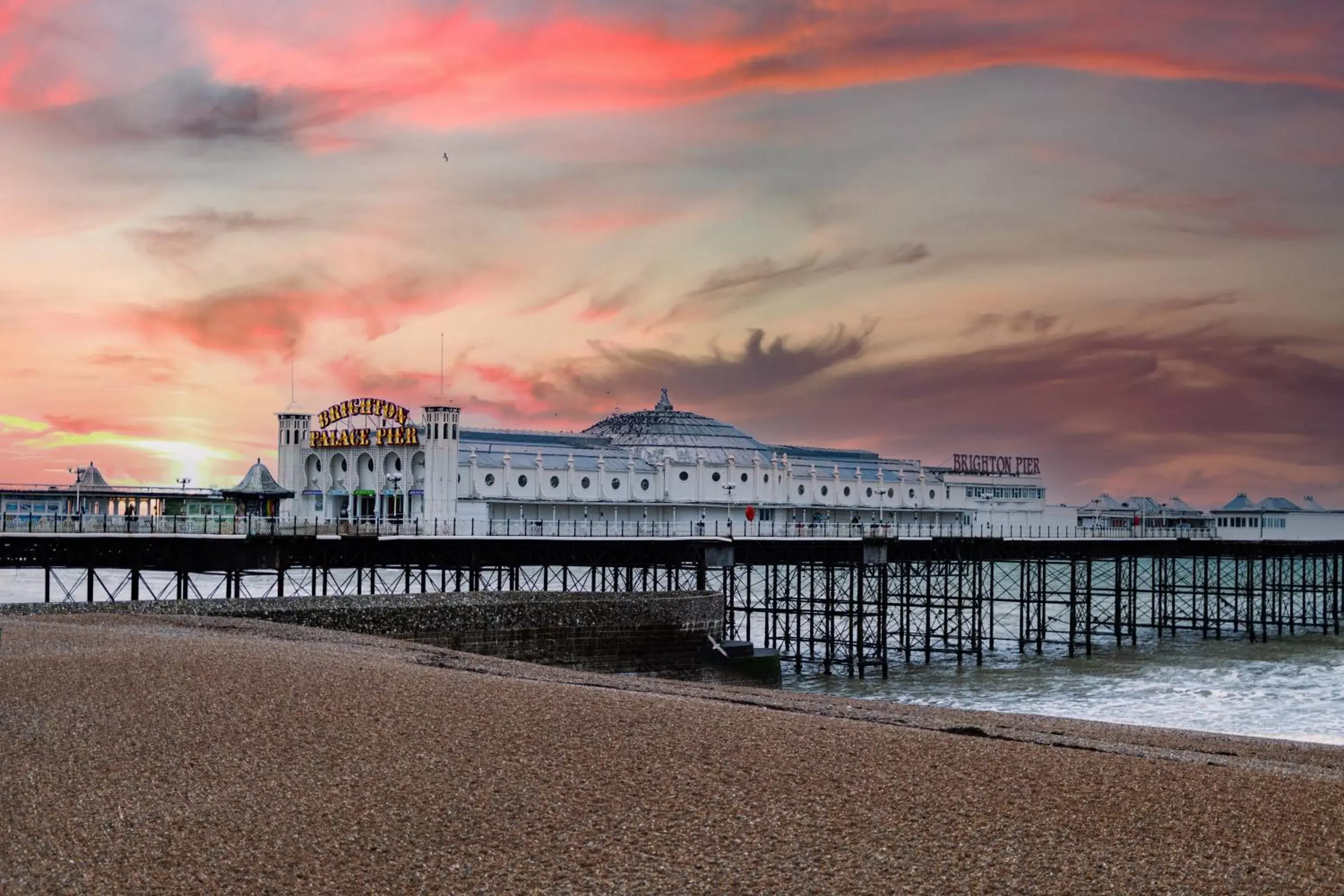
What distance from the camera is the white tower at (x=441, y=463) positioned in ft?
210

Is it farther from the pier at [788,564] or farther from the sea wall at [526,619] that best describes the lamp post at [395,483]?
the sea wall at [526,619]

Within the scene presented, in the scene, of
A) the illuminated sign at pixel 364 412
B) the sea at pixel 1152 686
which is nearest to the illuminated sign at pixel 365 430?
the illuminated sign at pixel 364 412

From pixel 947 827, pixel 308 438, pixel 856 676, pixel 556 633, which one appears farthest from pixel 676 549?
pixel 947 827

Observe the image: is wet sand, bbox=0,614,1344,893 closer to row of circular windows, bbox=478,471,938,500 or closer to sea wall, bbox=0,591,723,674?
sea wall, bbox=0,591,723,674

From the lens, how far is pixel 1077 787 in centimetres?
1606

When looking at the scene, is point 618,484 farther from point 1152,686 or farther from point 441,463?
point 1152,686

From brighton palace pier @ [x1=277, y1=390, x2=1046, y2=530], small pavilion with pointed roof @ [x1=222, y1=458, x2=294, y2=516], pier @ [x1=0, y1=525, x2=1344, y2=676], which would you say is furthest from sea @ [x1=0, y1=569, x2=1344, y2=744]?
brighton palace pier @ [x1=277, y1=390, x2=1046, y2=530]

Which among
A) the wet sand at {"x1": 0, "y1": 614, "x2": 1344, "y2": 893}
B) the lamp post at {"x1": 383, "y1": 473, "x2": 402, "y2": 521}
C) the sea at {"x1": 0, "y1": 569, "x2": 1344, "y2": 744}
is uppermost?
the lamp post at {"x1": 383, "y1": 473, "x2": 402, "y2": 521}

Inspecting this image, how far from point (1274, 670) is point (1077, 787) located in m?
49.6

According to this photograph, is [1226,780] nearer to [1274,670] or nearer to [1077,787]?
[1077,787]

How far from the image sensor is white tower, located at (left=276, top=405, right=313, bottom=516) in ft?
226

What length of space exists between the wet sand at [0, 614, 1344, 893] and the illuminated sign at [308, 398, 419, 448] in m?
43.8

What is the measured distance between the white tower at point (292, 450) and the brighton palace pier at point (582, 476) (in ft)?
0.17

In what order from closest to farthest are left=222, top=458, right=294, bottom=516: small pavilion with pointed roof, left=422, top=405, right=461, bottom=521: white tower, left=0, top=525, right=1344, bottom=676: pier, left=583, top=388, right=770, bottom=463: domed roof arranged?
left=0, top=525, right=1344, bottom=676: pier
left=222, top=458, right=294, bottom=516: small pavilion with pointed roof
left=422, top=405, right=461, bottom=521: white tower
left=583, top=388, right=770, bottom=463: domed roof
